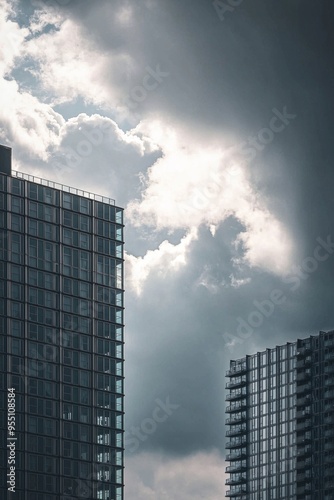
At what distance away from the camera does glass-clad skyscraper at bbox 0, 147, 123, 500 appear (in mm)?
186625

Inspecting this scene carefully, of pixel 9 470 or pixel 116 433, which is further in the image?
pixel 116 433

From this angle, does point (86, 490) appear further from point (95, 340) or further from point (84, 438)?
point (95, 340)

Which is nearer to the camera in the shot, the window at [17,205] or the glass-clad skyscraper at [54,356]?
the glass-clad skyscraper at [54,356]

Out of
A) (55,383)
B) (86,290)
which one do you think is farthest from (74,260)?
(55,383)

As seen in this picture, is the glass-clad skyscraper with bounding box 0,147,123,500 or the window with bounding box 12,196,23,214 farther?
the window with bounding box 12,196,23,214

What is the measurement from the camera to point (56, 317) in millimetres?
194000

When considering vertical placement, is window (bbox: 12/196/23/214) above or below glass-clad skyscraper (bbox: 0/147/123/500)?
above

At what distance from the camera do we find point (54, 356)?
192750 mm

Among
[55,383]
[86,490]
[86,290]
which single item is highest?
[86,290]

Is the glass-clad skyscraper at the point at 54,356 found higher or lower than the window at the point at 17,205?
lower

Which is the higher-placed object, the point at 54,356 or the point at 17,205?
the point at 17,205

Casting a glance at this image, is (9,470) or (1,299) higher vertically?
(1,299)

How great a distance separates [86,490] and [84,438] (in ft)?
24.3

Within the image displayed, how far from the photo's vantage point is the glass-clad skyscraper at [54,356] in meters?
187
